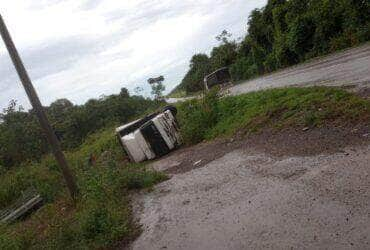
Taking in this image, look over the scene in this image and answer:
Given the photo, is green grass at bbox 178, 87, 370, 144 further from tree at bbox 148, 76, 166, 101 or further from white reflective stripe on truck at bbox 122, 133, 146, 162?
tree at bbox 148, 76, 166, 101

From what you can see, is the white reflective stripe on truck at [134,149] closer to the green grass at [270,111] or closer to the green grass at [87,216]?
the green grass at [270,111]

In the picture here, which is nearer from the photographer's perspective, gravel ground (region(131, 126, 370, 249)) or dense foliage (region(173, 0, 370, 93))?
gravel ground (region(131, 126, 370, 249))

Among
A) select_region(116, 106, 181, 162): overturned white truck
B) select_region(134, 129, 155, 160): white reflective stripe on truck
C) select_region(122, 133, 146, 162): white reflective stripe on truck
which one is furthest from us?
select_region(122, 133, 146, 162): white reflective stripe on truck

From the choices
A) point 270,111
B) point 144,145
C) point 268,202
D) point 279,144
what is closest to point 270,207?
point 268,202

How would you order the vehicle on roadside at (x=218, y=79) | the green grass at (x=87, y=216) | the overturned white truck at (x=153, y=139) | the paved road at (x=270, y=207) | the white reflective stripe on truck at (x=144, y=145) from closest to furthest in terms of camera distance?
1. the paved road at (x=270, y=207)
2. the green grass at (x=87, y=216)
3. the overturned white truck at (x=153, y=139)
4. the white reflective stripe on truck at (x=144, y=145)
5. the vehicle on roadside at (x=218, y=79)

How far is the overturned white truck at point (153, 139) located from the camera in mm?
14383

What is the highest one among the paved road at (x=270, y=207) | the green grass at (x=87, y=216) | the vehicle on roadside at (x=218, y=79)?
the vehicle on roadside at (x=218, y=79)

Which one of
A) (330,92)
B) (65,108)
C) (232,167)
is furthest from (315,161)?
(65,108)

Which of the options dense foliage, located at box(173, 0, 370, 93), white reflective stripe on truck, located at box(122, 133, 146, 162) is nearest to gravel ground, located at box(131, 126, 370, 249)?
white reflective stripe on truck, located at box(122, 133, 146, 162)

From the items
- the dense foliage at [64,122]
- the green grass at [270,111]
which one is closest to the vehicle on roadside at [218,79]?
the dense foliage at [64,122]

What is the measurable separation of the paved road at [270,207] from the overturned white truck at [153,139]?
18.4 ft

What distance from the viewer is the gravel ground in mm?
4926

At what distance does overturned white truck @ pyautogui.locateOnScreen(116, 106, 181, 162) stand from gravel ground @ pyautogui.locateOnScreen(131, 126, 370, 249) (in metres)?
4.48

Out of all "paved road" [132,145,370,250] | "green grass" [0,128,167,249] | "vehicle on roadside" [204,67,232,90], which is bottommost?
"paved road" [132,145,370,250]
